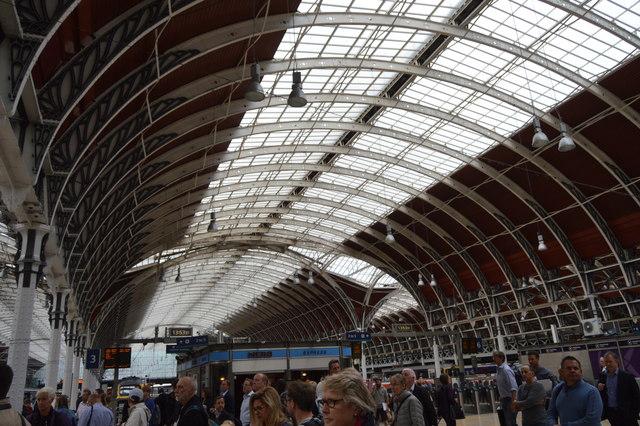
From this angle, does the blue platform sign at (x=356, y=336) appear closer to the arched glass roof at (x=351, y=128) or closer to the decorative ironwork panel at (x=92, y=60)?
the arched glass roof at (x=351, y=128)

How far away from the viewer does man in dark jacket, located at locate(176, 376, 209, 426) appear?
243 inches

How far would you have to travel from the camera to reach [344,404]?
9.98ft

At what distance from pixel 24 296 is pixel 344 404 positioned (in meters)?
13.1

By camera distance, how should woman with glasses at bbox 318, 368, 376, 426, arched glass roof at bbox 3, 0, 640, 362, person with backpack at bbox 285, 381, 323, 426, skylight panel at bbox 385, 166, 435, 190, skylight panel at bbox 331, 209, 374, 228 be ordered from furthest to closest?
skylight panel at bbox 331, 209, 374, 228, skylight panel at bbox 385, 166, 435, 190, arched glass roof at bbox 3, 0, 640, 362, person with backpack at bbox 285, 381, 323, 426, woman with glasses at bbox 318, 368, 376, 426

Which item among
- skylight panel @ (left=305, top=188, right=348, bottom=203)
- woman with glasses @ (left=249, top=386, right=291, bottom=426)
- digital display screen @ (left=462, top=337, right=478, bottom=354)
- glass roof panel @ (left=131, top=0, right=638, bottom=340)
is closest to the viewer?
woman with glasses @ (left=249, top=386, right=291, bottom=426)

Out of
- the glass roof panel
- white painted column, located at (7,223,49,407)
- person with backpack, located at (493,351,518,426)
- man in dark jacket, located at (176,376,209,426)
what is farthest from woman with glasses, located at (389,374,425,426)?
the glass roof panel

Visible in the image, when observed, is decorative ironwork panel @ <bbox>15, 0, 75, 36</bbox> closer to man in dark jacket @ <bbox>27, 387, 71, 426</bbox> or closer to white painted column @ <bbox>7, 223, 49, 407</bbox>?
man in dark jacket @ <bbox>27, 387, 71, 426</bbox>

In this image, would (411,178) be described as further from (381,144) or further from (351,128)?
(351,128)

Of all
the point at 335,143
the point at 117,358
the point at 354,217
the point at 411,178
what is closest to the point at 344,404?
the point at 335,143

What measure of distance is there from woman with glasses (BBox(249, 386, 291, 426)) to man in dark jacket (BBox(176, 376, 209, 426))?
6.30ft

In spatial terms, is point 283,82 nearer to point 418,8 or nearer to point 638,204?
point 418,8

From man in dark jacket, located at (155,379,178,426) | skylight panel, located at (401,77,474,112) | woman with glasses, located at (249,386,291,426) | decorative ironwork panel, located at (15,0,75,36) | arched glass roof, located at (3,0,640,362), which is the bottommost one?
man in dark jacket, located at (155,379,178,426)

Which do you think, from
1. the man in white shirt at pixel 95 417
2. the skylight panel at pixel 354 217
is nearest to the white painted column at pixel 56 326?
the man in white shirt at pixel 95 417

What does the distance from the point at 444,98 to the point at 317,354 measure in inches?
865
